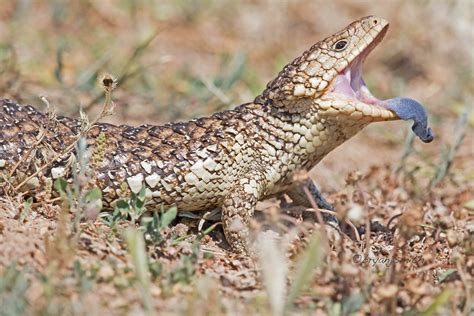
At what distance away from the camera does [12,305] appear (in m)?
3.25

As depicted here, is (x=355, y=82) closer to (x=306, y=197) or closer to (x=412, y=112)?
(x=412, y=112)

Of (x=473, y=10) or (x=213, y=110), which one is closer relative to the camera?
(x=213, y=110)

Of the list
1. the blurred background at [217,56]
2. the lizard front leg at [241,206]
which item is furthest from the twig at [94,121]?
the blurred background at [217,56]

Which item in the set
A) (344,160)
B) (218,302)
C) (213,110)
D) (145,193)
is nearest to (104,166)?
(145,193)

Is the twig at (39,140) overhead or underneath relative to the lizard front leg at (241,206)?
overhead

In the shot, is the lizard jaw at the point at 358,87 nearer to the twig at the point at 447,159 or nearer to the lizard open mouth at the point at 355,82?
the lizard open mouth at the point at 355,82

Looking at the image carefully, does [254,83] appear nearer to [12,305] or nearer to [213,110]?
[213,110]

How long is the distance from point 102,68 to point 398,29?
11.8 ft

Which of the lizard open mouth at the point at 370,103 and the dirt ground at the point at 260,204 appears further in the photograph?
the lizard open mouth at the point at 370,103

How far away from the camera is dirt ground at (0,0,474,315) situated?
3586 mm

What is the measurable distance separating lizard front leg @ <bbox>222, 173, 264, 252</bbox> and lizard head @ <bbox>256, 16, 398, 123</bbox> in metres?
0.42

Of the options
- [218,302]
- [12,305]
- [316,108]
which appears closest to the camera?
[12,305]

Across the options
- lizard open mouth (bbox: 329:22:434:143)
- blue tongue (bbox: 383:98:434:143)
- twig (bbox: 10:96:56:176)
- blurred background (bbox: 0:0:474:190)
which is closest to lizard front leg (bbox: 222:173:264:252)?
lizard open mouth (bbox: 329:22:434:143)

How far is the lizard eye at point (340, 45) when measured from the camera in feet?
16.0
